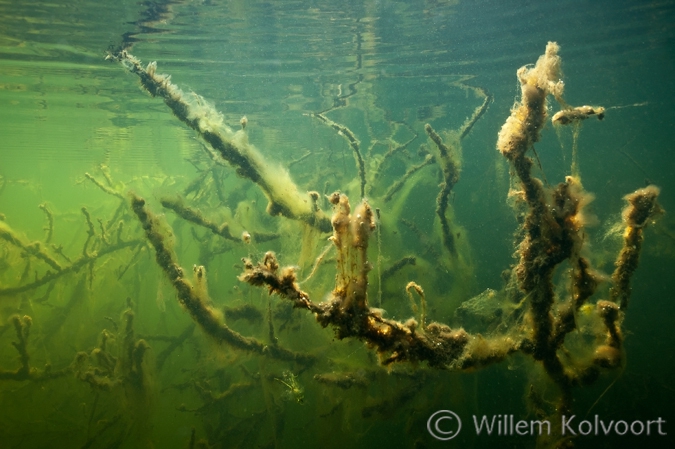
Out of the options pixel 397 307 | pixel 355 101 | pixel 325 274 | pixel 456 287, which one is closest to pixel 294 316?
pixel 325 274

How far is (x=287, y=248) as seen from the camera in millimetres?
8414

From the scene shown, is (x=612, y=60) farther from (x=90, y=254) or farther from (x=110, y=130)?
(x=110, y=130)

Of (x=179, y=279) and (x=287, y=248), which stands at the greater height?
(x=179, y=279)

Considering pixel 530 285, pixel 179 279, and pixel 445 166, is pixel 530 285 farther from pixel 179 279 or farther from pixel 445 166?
pixel 179 279

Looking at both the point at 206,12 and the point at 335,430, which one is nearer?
the point at 335,430

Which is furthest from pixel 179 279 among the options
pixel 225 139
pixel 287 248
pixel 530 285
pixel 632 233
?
pixel 632 233

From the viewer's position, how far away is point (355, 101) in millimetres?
22125

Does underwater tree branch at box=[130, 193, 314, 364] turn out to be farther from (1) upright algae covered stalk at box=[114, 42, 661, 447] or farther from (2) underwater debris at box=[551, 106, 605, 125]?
(2) underwater debris at box=[551, 106, 605, 125]

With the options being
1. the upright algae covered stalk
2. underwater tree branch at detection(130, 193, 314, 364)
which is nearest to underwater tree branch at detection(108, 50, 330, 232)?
underwater tree branch at detection(130, 193, 314, 364)

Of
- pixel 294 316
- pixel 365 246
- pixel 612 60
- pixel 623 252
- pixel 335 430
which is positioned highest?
pixel 612 60

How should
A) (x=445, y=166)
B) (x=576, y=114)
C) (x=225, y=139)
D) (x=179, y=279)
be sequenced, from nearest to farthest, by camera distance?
(x=576, y=114) → (x=179, y=279) → (x=225, y=139) → (x=445, y=166)

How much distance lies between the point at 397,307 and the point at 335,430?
3016 millimetres

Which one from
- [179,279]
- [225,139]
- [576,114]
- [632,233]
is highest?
[576,114]

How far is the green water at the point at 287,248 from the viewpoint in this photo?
26.9 ft
